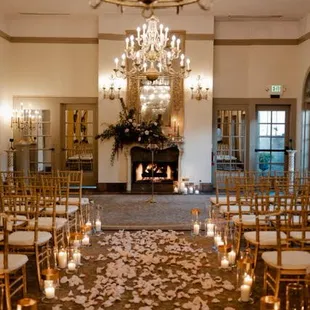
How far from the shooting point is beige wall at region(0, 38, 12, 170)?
1083cm

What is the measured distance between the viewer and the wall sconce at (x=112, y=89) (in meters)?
11.0

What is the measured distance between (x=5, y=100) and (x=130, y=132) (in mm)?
2999

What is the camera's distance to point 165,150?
1111 cm

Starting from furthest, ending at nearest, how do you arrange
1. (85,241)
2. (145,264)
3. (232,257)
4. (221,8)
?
(221,8), (85,241), (145,264), (232,257)

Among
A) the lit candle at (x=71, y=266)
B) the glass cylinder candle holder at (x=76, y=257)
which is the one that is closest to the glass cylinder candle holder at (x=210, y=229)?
the glass cylinder candle holder at (x=76, y=257)

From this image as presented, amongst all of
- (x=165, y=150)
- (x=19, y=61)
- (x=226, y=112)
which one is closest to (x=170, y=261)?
(x=165, y=150)

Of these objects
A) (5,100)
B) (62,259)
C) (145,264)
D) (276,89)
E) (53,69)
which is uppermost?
Answer: (53,69)

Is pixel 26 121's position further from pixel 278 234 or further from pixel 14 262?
pixel 278 234

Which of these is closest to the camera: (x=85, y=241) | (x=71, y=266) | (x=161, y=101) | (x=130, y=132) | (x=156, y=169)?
(x=71, y=266)

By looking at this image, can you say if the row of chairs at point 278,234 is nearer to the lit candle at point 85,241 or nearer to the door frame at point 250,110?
the lit candle at point 85,241

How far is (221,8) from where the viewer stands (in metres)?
10.4

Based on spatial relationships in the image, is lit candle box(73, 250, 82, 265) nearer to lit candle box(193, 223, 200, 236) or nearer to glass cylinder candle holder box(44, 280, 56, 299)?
glass cylinder candle holder box(44, 280, 56, 299)

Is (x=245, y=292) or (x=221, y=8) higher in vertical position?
(x=221, y=8)

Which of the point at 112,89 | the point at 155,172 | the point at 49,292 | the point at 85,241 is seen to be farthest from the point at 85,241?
the point at 112,89
